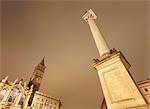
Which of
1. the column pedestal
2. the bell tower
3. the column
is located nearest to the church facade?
the bell tower

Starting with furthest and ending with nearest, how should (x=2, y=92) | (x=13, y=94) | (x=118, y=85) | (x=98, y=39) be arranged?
1. (x=13, y=94)
2. (x=2, y=92)
3. (x=98, y=39)
4. (x=118, y=85)

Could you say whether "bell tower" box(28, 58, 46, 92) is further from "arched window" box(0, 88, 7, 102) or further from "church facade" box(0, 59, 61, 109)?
"arched window" box(0, 88, 7, 102)

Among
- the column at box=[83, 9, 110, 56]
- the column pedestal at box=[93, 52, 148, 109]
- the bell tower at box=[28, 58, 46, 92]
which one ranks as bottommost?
the column pedestal at box=[93, 52, 148, 109]

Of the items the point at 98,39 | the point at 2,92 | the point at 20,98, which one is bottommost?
the point at 98,39

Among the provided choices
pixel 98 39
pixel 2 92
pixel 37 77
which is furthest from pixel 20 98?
pixel 98 39

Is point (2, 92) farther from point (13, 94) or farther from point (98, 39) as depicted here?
point (98, 39)

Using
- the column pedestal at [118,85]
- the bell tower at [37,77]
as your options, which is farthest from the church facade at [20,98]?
the column pedestal at [118,85]

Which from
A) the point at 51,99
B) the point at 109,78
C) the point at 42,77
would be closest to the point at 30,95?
the point at 51,99

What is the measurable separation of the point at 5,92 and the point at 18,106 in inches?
192

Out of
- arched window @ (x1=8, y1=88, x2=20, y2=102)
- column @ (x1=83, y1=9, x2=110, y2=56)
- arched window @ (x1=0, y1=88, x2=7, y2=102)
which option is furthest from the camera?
arched window @ (x1=8, y1=88, x2=20, y2=102)

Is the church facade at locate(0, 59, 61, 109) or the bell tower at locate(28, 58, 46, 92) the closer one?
the church facade at locate(0, 59, 61, 109)

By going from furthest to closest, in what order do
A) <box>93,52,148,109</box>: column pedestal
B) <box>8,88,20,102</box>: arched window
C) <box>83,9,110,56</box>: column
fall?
<box>8,88,20,102</box>: arched window, <box>83,9,110,56</box>: column, <box>93,52,148,109</box>: column pedestal

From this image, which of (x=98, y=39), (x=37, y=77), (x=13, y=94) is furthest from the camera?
(x=37, y=77)

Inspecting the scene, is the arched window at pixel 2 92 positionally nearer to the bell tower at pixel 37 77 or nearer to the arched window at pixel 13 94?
the arched window at pixel 13 94
